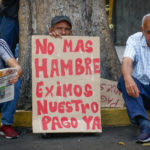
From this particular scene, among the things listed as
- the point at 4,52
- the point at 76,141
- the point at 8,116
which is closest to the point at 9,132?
the point at 8,116

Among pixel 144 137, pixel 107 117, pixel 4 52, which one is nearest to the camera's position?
pixel 144 137

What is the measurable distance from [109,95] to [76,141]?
3.36 ft

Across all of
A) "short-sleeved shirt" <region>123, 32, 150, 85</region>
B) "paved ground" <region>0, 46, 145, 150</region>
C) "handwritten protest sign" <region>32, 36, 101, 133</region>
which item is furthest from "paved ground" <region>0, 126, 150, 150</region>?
"short-sleeved shirt" <region>123, 32, 150, 85</region>

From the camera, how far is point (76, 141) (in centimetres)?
421

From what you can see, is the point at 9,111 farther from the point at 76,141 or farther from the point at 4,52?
the point at 76,141

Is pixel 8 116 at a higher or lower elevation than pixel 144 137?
higher

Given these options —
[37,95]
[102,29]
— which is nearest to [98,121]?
[37,95]

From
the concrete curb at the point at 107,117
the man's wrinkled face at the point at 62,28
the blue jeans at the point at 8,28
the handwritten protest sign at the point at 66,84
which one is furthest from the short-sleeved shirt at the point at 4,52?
the blue jeans at the point at 8,28

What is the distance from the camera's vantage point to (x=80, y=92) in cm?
441

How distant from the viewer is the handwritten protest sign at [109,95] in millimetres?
5031

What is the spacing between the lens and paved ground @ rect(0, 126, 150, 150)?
13.1 feet

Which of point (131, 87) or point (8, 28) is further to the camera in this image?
point (8, 28)

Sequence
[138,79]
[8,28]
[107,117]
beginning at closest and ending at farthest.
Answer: [138,79] < [107,117] < [8,28]

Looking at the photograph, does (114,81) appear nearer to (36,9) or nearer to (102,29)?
(102,29)
